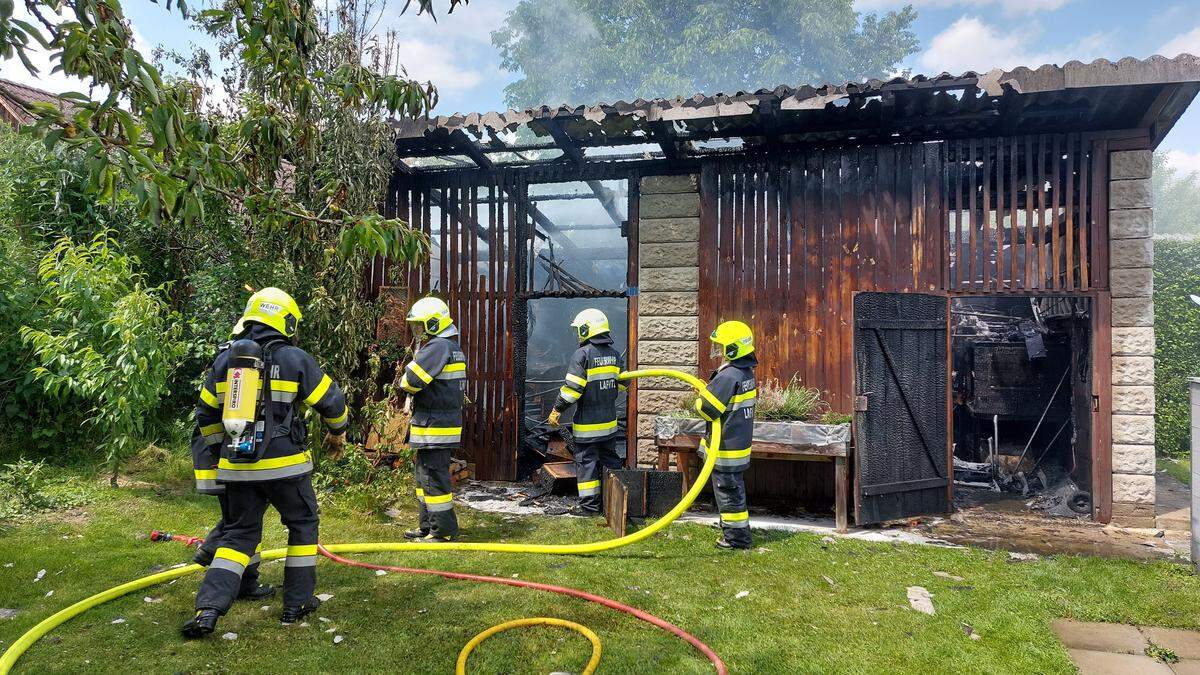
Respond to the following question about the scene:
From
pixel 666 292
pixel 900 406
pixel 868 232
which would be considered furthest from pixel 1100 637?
pixel 666 292

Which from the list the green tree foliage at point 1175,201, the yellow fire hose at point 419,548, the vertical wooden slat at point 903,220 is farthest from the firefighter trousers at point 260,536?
the green tree foliage at point 1175,201

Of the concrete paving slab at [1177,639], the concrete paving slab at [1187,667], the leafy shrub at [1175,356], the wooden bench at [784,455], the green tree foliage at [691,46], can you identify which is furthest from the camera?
the green tree foliage at [691,46]

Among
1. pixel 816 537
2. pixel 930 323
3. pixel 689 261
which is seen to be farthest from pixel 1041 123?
pixel 816 537

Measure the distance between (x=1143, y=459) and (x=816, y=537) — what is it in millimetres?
3562

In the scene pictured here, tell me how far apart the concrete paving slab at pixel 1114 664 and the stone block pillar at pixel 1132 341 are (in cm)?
361

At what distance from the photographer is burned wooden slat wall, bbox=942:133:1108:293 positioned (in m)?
7.00

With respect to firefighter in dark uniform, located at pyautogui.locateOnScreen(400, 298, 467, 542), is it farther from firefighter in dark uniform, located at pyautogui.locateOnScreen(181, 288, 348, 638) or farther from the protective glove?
the protective glove

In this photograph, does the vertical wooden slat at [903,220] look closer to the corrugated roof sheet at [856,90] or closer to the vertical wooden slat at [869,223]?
the vertical wooden slat at [869,223]

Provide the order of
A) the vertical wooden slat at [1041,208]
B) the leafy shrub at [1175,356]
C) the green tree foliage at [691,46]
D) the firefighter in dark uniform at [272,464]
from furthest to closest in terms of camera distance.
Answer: the green tree foliage at [691,46] < the leafy shrub at [1175,356] < the vertical wooden slat at [1041,208] < the firefighter in dark uniform at [272,464]

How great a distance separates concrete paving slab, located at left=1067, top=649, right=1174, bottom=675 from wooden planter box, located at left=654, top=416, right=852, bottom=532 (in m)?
2.54

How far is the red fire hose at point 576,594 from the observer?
382cm

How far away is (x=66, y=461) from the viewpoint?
281 inches

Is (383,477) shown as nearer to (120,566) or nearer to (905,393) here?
(120,566)

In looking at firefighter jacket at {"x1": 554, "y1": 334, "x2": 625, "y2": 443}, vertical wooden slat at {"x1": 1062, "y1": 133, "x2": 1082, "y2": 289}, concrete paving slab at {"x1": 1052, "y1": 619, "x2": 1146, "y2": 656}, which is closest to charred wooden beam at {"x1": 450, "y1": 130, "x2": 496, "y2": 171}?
firefighter jacket at {"x1": 554, "y1": 334, "x2": 625, "y2": 443}
